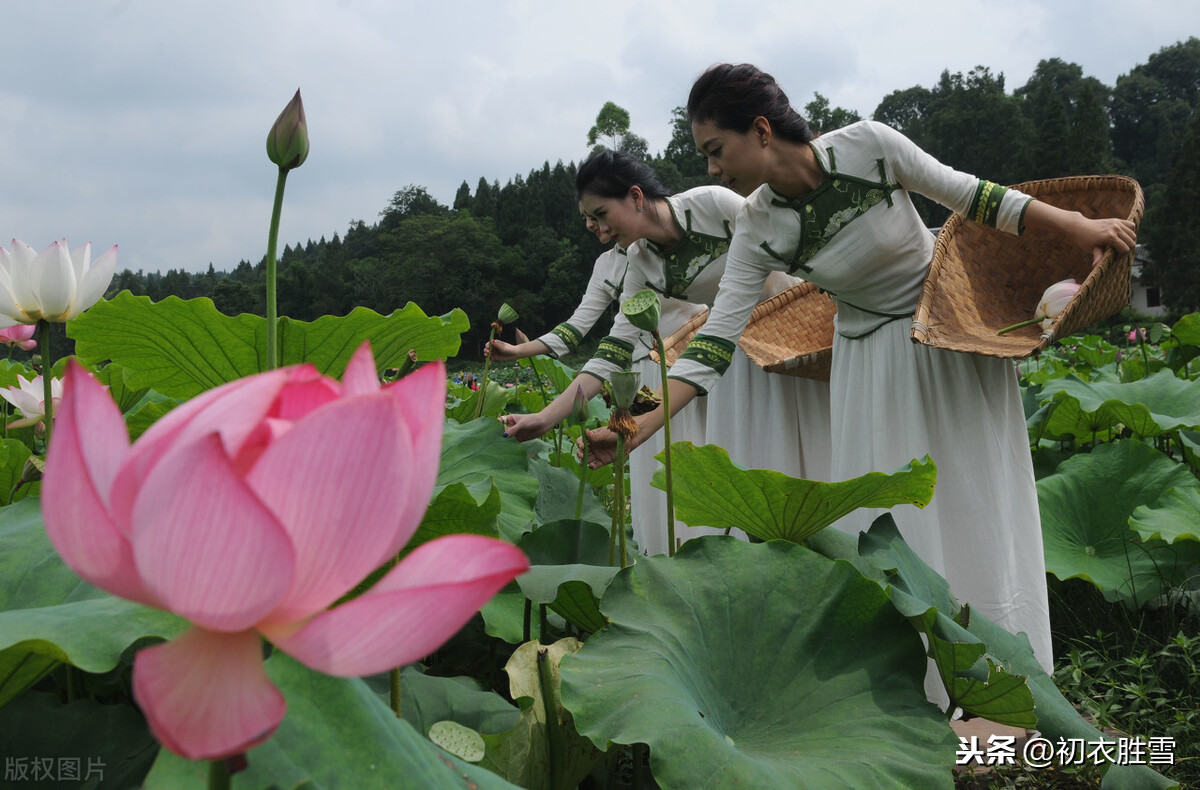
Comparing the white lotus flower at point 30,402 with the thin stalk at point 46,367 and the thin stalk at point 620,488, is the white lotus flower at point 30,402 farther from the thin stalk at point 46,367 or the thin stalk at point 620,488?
the thin stalk at point 620,488

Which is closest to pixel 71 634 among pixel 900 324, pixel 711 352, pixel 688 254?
pixel 711 352

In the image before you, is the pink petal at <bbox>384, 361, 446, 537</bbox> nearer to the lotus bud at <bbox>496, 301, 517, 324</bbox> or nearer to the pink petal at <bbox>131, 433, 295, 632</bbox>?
the pink petal at <bbox>131, 433, 295, 632</bbox>

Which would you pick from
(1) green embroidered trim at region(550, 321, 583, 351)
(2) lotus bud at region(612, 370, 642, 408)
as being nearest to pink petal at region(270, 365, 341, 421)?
(2) lotus bud at region(612, 370, 642, 408)

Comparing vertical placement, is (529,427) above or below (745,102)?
below

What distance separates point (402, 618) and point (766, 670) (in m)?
0.69

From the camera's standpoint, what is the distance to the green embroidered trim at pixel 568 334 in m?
2.88

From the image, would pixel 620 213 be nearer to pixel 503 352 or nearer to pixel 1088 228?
pixel 503 352

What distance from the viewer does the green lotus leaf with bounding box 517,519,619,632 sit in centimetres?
85

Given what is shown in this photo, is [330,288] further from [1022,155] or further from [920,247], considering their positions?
[920,247]

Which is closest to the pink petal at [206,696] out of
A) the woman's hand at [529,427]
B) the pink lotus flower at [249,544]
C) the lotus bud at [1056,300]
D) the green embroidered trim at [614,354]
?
the pink lotus flower at [249,544]

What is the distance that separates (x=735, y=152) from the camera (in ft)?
5.79

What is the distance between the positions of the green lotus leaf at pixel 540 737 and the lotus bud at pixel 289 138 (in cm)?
45

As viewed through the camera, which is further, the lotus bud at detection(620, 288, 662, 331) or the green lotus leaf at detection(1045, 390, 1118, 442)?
the green lotus leaf at detection(1045, 390, 1118, 442)

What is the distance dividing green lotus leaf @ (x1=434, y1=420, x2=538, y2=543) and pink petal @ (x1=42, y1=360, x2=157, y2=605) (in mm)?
804
